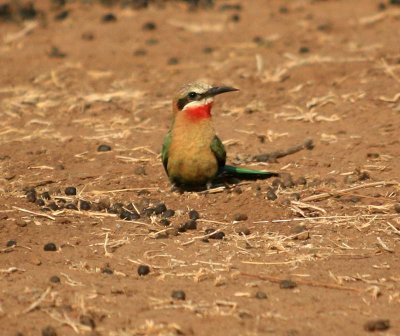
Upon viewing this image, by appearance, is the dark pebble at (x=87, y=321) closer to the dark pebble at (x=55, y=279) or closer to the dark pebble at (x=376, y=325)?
the dark pebble at (x=55, y=279)

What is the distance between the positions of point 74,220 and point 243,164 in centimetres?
193

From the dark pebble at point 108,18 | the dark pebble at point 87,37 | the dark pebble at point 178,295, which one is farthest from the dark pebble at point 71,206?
the dark pebble at point 108,18

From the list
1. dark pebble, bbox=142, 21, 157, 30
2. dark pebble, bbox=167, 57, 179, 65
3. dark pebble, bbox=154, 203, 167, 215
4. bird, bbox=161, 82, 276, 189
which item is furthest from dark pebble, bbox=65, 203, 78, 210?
dark pebble, bbox=142, 21, 157, 30

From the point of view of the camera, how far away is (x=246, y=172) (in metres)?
8.66

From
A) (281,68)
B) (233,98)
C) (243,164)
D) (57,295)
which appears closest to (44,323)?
(57,295)

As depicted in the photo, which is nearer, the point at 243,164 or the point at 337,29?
the point at 243,164

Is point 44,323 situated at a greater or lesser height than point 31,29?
greater

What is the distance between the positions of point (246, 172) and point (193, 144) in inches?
20.9

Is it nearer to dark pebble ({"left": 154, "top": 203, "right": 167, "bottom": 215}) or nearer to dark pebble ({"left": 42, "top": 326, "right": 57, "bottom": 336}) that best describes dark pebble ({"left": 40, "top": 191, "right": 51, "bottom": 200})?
dark pebble ({"left": 154, "top": 203, "right": 167, "bottom": 215})

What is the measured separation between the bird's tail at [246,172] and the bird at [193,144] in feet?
0.06

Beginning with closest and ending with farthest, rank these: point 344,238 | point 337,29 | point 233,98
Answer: point 344,238, point 233,98, point 337,29

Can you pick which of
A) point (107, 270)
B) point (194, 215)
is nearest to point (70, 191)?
point (194, 215)

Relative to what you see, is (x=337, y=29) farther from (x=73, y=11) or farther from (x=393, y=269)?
(x=393, y=269)

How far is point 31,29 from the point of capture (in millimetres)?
14070
